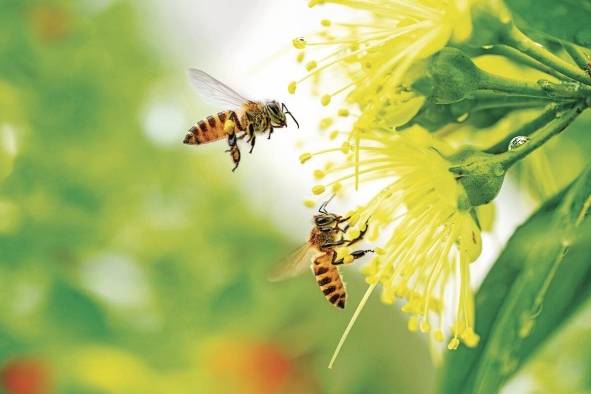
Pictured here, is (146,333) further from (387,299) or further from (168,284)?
(387,299)

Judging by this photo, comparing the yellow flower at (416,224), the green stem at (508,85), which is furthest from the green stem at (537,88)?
the yellow flower at (416,224)

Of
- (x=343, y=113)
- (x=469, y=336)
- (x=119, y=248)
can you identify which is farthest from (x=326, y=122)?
(x=119, y=248)

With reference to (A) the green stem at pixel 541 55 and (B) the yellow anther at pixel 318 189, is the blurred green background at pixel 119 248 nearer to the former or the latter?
(B) the yellow anther at pixel 318 189

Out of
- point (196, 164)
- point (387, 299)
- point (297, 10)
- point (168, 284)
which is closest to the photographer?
point (387, 299)

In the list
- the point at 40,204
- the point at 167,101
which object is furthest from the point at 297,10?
the point at 40,204

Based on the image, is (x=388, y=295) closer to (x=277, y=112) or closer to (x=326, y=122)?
(x=326, y=122)

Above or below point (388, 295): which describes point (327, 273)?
above
